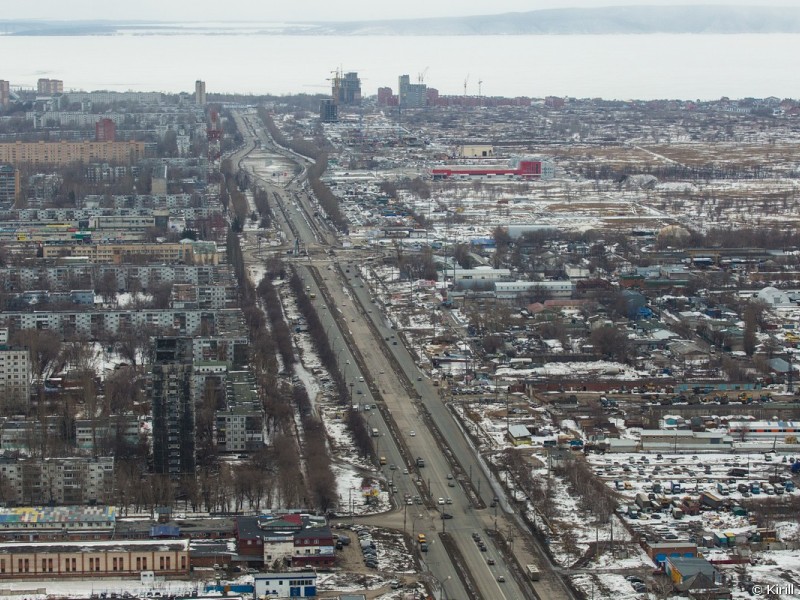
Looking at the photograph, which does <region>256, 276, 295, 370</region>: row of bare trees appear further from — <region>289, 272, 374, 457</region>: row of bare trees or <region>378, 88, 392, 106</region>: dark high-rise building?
<region>378, 88, 392, 106</region>: dark high-rise building

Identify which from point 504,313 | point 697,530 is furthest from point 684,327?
point 697,530

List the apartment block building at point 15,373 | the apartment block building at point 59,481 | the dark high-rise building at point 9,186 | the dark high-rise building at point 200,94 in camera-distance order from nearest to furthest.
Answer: the apartment block building at point 59,481 < the apartment block building at point 15,373 < the dark high-rise building at point 9,186 < the dark high-rise building at point 200,94

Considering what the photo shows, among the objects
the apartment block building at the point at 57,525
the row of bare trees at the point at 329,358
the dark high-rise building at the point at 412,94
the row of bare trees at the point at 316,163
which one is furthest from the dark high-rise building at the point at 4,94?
the apartment block building at the point at 57,525

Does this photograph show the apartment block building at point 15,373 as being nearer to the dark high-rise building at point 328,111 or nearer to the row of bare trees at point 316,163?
the row of bare trees at point 316,163

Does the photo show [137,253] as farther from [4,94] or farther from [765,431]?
[4,94]

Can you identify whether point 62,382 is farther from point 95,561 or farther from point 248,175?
point 248,175

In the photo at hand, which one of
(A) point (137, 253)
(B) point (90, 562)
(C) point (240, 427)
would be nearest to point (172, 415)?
(C) point (240, 427)
